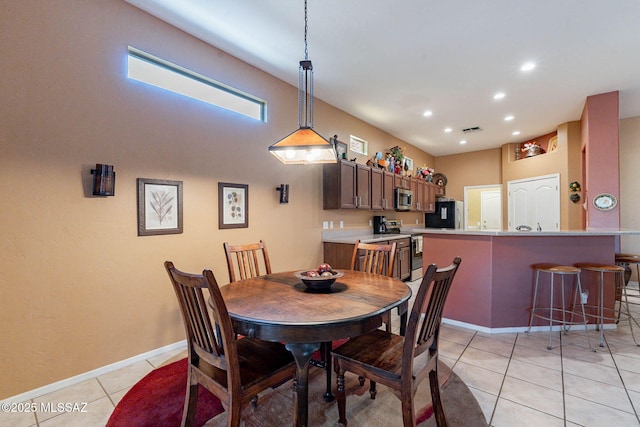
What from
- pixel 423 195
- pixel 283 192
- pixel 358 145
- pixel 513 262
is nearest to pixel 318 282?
pixel 283 192

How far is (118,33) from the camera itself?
93.4 inches

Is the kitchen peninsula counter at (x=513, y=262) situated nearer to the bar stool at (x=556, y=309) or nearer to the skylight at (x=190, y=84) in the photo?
the bar stool at (x=556, y=309)

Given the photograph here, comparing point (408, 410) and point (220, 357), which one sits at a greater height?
point (220, 357)

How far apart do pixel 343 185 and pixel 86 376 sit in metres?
3.43

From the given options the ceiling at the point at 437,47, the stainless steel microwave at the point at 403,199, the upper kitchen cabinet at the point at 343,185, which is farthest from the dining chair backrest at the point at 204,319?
the stainless steel microwave at the point at 403,199

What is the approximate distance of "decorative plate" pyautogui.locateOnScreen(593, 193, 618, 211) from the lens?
13.1 feet

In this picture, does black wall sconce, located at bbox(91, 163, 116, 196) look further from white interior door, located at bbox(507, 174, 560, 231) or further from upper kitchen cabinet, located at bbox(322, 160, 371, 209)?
white interior door, located at bbox(507, 174, 560, 231)

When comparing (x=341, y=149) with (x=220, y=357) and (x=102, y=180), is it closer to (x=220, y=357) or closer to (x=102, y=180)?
(x=102, y=180)

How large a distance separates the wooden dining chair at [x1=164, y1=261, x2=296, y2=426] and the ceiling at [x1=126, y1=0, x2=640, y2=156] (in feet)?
A: 7.59

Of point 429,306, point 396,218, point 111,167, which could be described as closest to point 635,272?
point 396,218

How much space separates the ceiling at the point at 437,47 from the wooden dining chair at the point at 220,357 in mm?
2314

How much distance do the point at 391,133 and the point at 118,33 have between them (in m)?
4.91

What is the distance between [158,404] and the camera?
1927 mm

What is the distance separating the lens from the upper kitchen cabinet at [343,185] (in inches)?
169
